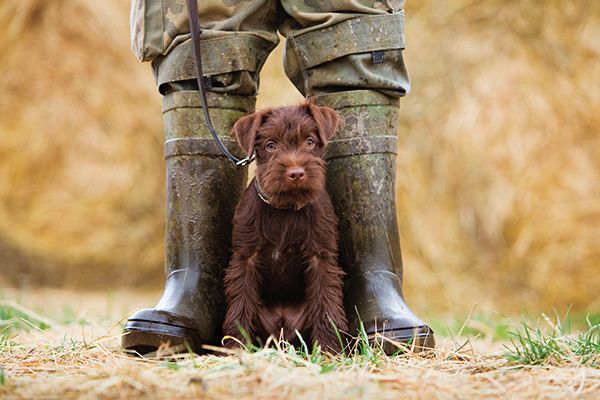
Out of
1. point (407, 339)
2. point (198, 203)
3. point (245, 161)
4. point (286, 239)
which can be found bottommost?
point (407, 339)

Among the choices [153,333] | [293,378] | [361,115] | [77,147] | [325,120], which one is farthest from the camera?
[77,147]

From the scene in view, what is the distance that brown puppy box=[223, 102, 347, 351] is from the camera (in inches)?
105

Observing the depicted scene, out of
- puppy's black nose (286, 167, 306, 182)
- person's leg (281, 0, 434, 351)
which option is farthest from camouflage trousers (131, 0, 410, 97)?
puppy's black nose (286, 167, 306, 182)

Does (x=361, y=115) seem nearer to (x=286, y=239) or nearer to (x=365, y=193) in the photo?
(x=365, y=193)

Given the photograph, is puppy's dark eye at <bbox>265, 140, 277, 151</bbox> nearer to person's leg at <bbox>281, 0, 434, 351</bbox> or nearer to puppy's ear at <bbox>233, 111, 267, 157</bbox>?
puppy's ear at <bbox>233, 111, 267, 157</bbox>

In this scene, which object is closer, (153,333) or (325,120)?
(153,333)

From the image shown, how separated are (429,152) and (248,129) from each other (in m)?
3.70

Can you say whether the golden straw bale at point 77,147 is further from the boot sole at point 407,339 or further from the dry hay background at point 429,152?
the boot sole at point 407,339

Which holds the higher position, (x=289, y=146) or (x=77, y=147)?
(x=77, y=147)

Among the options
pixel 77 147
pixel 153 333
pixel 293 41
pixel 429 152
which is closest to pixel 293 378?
pixel 153 333

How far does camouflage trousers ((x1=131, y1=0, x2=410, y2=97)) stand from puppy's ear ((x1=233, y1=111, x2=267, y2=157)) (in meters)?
0.17

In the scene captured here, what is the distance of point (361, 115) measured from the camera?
2814 millimetres

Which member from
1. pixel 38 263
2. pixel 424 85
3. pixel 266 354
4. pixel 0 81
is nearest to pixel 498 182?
pixel 424 85

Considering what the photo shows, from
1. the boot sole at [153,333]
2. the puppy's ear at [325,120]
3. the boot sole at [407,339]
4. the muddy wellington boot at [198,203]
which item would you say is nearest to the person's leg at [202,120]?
the muddy wellington boot at [198,203]
